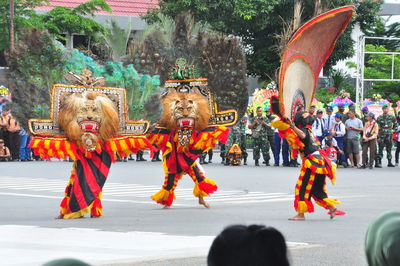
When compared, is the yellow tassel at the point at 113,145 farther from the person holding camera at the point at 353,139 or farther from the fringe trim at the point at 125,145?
the person holding camera at the point at 353,139

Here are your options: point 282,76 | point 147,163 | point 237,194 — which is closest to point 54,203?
point 237,194

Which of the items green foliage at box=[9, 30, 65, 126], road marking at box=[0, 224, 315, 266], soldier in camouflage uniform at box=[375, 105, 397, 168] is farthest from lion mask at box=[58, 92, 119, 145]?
soldier in camouflage uniform at box=[375, 105, 397, 168]

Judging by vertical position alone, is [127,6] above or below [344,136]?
above

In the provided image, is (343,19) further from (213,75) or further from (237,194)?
(213,75)

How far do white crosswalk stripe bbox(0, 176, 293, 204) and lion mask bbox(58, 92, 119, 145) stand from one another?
3213 mm

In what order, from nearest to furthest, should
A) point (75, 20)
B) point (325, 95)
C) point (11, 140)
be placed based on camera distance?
point (11, 140) → point (75, 20) → point (325, 95)

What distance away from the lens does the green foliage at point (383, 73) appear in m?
52.1

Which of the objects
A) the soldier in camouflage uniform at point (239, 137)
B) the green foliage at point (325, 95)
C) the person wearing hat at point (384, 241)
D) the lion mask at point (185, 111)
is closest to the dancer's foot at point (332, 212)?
the lion mask at point (185, 111)

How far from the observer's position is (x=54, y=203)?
1491 cm

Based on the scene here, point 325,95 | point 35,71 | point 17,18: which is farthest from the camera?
point 325,95

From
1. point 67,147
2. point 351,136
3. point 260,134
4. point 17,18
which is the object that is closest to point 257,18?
point 17,18

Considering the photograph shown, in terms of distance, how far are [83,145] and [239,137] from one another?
15445 millimetres

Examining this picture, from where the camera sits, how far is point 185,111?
14.0 m

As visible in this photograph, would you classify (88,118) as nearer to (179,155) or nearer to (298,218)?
(179,155)
